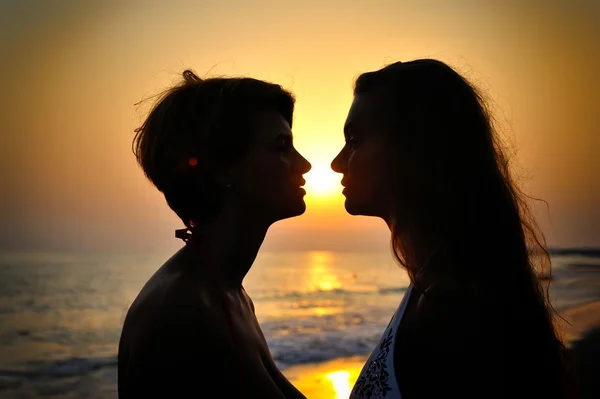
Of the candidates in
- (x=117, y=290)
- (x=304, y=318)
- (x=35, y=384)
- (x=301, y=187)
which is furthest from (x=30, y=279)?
(x=301, y=187)

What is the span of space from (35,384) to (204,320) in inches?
417

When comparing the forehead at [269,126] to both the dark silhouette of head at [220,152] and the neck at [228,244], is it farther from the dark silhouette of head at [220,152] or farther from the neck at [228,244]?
the neck at [228,244]

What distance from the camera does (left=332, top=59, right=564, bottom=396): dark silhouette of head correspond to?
6.88 ft

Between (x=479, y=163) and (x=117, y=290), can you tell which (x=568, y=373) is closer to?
(x=479, y=163)

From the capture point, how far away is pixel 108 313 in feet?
62.4

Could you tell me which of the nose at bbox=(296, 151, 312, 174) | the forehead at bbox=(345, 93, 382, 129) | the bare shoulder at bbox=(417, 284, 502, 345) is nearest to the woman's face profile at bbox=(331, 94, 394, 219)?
the forehead at bbox=(345, 93, 382, 129)

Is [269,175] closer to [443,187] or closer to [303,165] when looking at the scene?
[303,165]

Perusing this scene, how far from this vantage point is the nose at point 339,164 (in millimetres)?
2771

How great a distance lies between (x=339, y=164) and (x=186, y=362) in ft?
3.47

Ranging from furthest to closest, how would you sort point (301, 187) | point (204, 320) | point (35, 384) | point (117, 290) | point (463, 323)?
1. point (117, 290)
2. point (35, 384)
3. point (301, 187)
4. point (204, 320)
5. point (463, 323)

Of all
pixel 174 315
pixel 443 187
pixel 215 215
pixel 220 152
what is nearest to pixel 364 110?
pixel 443 187

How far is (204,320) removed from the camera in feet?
7.47

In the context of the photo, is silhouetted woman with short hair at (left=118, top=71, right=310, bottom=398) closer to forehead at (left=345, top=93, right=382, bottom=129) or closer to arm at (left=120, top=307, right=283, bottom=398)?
arm at (left=120, top=307, right=283, bottom=398)

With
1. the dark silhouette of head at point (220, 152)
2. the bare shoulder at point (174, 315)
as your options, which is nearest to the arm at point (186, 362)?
the bare shoulder at point (174, 315)
